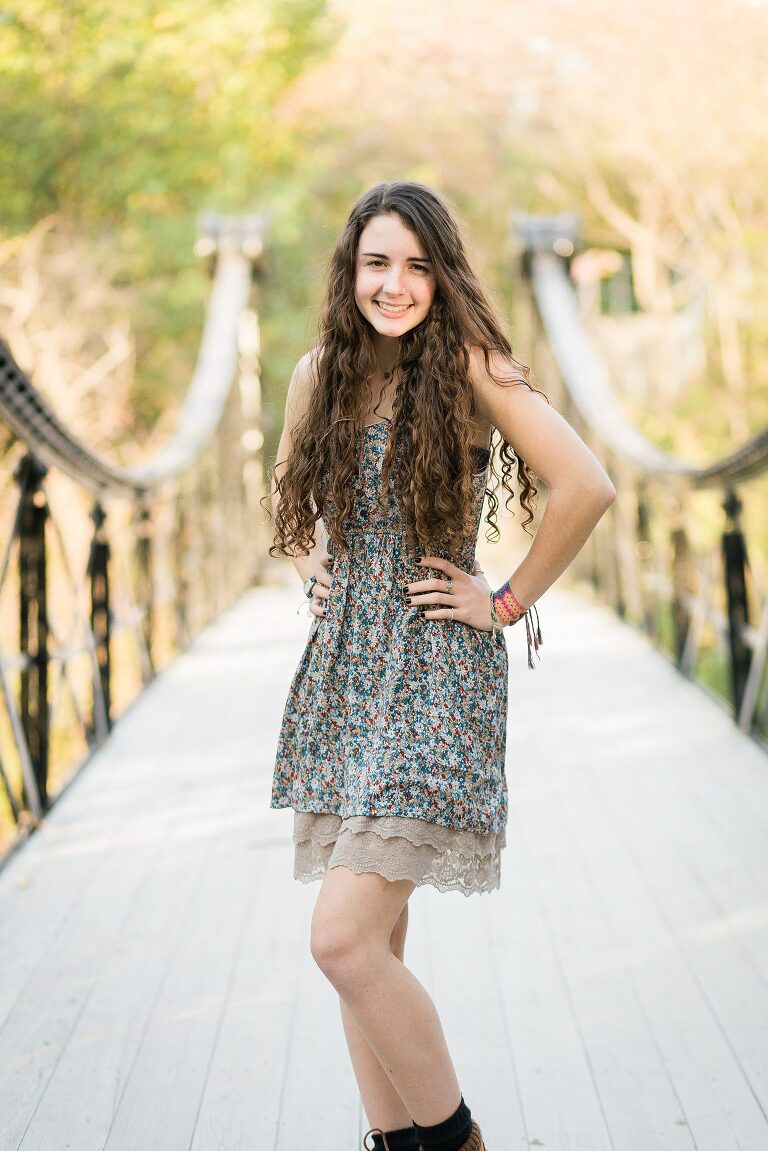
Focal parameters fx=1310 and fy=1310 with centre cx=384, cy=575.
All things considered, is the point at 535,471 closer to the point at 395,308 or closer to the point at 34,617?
the point at 395,308

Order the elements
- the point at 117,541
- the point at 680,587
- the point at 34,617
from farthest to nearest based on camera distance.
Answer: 1. the point at 117,541
2. the point at 680,587
3. the point at 34,617

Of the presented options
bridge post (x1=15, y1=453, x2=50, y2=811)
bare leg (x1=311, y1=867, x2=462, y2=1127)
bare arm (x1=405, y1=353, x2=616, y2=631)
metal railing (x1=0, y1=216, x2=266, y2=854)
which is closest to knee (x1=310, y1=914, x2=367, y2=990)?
bare leg (x1=311, y1=867, x2=462, y2=1127)

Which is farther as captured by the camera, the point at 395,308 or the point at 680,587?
the point at 680,587

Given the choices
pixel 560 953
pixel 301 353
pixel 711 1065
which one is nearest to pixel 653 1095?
pixel 711 1065

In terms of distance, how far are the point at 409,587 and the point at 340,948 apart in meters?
0.41

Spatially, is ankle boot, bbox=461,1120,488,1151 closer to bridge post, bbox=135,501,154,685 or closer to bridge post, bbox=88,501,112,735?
bridge post, bbox=88,501,112,735

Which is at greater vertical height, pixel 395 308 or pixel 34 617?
pixel 395 308

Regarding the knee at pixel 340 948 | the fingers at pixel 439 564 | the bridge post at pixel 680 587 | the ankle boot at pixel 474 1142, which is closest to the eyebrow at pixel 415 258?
the fingers at pixel 439 564

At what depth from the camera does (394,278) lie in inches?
59.1

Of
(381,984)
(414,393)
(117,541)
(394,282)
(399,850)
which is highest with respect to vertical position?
(394,282)

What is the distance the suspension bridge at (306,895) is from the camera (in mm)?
1800

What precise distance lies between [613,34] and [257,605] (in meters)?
7.31

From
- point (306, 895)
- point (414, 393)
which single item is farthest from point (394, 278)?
point (306, 895)

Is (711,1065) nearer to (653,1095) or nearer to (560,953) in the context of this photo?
(653,1095)
